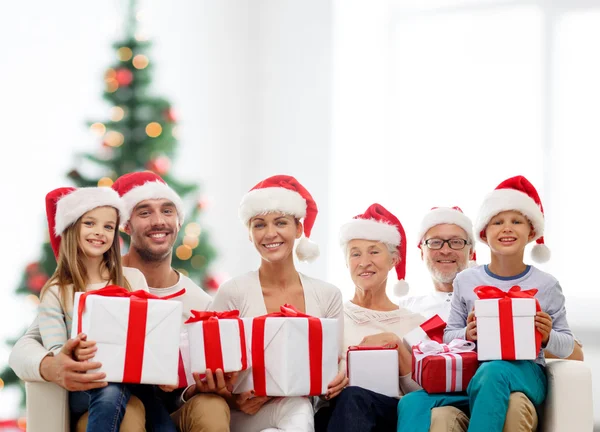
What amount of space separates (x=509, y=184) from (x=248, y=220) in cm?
120

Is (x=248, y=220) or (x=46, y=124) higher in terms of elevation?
(x=46, y=124)

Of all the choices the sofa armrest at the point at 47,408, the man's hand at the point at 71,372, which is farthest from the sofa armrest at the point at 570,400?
the sofa armrest at the point at 47,408

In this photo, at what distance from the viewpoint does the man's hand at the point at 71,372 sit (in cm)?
273

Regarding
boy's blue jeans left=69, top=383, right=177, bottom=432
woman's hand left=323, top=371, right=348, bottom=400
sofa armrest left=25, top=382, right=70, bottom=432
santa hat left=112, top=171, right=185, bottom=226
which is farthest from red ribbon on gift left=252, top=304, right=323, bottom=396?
santa hat left=112, top=171, right=185, bottom=226

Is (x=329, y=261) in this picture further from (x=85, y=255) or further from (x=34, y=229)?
(x=85, y=255)

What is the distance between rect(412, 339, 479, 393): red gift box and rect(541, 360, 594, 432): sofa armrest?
1.04ft

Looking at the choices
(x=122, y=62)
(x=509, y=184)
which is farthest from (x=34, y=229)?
(x=509, y=184)

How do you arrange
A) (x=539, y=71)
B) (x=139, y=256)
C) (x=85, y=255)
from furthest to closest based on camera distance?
1. (x=539, y=71)
2. (x=139, y=256)
3. (x=85, y=255)

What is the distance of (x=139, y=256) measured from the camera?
12.4 ft

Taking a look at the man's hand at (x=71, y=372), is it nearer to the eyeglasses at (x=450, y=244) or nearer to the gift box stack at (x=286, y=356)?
the gift box stack at (x=286, y=356)

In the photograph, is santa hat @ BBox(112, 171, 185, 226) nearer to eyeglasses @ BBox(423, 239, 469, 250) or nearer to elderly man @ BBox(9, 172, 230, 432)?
elderly man @ BBox(9, 172, 230, 432)

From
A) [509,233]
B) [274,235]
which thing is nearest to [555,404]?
[509,233]

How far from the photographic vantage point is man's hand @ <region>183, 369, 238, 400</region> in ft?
9.59

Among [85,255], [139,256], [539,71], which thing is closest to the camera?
[85,255]
